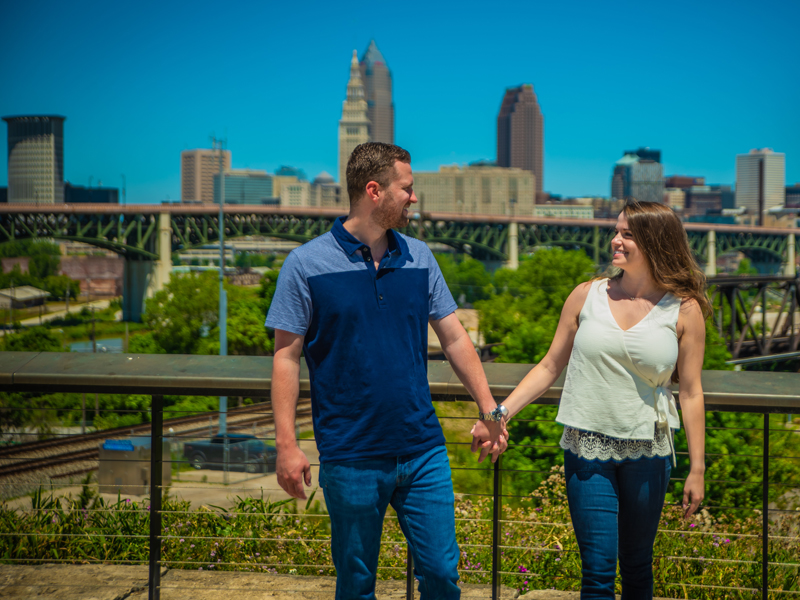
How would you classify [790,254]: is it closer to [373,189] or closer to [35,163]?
[373,189]

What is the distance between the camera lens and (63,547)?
3.67 meters

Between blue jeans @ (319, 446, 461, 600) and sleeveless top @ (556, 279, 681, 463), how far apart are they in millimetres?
485

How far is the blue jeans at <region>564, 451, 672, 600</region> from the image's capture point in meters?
2.45

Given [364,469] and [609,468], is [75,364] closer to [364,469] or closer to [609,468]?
[364,469]

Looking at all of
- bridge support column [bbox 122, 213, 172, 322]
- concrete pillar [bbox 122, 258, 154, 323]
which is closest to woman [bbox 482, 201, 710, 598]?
bridge support column [bbox 122, 213, 172, 322]

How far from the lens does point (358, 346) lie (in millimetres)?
2365

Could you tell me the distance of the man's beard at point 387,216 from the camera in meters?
2.46

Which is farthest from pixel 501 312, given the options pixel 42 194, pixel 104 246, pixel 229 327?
pixel 42 194

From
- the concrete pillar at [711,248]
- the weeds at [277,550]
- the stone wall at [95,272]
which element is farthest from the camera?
the concrete pillar at [711,248]

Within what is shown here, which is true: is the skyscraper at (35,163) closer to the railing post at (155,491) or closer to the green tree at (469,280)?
the green tree at (469,280)

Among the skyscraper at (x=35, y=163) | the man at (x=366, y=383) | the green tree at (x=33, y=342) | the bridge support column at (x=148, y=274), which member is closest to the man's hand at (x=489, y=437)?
the man at (x=366, y=383)

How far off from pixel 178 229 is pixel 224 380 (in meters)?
66.7

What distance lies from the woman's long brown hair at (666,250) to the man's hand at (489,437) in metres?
0.75

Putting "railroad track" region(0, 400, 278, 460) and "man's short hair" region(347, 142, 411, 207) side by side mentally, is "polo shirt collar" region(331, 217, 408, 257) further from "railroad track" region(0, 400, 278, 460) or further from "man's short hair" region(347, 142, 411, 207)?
"railroad track" region(0, 400, 278, 460)
